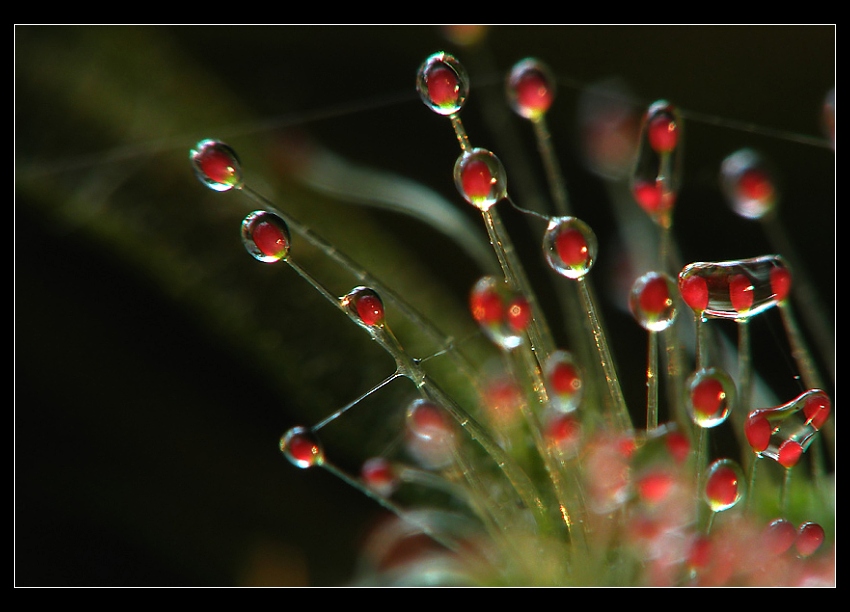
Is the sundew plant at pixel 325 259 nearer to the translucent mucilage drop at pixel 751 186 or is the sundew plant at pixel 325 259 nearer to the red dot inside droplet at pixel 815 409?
the translucent mucilage drop at pixel 751 186

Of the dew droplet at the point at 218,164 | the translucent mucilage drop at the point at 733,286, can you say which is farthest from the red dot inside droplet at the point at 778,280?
the dew droplet at the point at 218,164

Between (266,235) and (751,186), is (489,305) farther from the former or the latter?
(751,186)

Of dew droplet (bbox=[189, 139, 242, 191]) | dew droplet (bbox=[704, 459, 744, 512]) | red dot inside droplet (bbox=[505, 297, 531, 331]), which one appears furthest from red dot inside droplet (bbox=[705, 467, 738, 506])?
dew droplet (bbox=[189, 139, 242, 191])

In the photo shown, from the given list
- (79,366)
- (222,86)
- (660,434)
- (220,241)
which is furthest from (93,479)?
(660,434)

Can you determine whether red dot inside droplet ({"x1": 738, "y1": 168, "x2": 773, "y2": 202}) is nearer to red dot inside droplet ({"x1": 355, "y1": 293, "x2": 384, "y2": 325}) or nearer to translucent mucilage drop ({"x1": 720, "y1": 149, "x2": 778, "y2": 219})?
translucent mucilage drop ({"x1": 720, "y1": 149, "x2": 778, "y2": 219})

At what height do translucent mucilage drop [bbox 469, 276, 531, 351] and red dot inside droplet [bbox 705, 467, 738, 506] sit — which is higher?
translucent mucilage drop [bbox 469, 276, 531, 351]

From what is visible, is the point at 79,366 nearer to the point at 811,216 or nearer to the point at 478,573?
the point at 478,573
